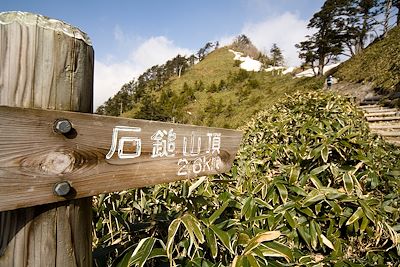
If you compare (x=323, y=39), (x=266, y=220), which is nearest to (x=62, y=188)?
(x=266, y=220)

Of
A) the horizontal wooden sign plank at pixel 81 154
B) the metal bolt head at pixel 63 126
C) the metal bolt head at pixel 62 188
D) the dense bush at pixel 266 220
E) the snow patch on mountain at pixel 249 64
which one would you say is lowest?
the dense bush at pixel 266 220

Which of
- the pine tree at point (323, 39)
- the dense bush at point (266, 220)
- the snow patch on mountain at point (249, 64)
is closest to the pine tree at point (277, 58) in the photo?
the snow patch on mountain at point (249, 64)

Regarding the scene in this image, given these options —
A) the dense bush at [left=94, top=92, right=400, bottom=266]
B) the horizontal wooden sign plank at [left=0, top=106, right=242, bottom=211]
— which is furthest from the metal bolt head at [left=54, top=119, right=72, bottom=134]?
the dense bush at [left=94, top=92, right=400, bottom=266]

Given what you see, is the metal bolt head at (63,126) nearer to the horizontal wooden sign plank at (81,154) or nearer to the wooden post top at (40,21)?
the horizontal wooden sign plank at (81,154)

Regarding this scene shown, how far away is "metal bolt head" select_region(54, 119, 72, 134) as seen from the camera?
610 mm

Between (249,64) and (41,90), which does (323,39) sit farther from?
(41,90)

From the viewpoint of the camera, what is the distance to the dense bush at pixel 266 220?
910 mm

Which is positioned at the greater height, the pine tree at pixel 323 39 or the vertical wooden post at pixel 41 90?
the pine tree at pixel 323 39

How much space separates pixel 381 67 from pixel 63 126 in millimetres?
12796

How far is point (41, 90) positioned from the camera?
615 mm

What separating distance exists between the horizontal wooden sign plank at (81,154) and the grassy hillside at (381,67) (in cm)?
930

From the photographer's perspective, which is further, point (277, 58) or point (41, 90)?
point (277, 58)

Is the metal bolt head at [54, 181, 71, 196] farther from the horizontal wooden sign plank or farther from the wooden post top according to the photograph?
the wooden post top

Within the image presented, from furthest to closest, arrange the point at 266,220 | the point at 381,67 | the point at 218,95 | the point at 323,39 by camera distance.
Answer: the point at 218,95 → the point at 323,39 → the point at 381,67 → the point at 266,220
